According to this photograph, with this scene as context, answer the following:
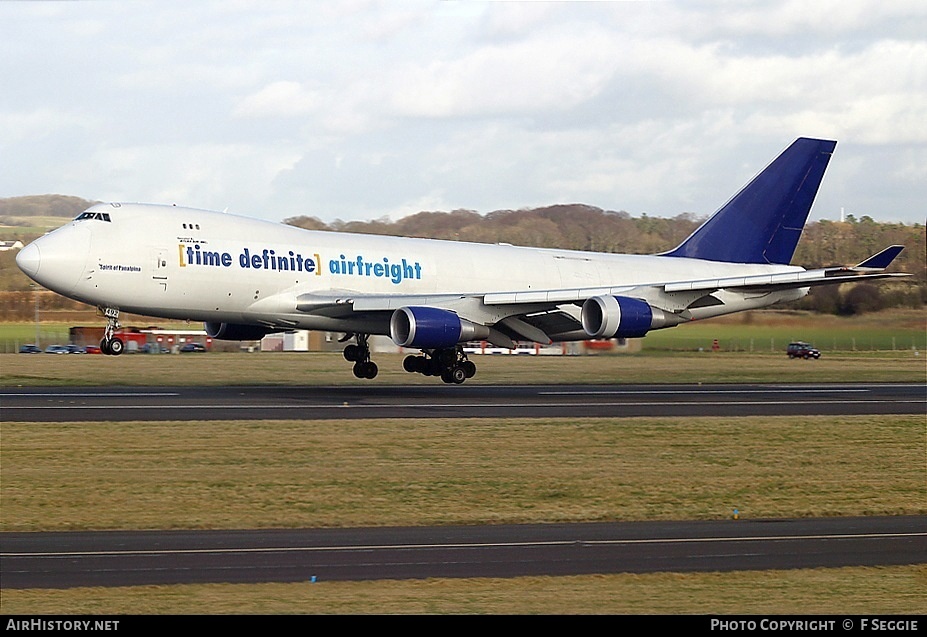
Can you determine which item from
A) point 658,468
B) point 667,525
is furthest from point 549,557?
point 658,468

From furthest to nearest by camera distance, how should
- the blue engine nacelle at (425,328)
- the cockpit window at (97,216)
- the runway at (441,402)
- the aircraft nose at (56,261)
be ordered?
the cockpit window at (97,216) → the blue engine nacelle at (425,328) → the aircraft nose at (56,261) → the runway at (441,402)

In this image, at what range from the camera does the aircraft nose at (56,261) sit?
3138 centimetres

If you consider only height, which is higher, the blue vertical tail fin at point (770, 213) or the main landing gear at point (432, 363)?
the blue vertical tail fin at point (770, 213)

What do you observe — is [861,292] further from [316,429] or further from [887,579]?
[887,579]

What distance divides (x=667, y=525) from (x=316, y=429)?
9.96m

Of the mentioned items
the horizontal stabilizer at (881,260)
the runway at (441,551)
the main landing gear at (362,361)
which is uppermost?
the horizontal stabilizer at (881,260)

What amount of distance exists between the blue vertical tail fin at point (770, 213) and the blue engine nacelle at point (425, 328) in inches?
594

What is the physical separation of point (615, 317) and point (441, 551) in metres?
20.7

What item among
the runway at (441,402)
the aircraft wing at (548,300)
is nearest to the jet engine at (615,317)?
the aircraft wing at (548,300)

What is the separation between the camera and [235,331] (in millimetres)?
36812

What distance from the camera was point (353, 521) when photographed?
49.5ft

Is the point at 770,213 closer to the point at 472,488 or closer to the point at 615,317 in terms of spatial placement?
the point at 615,317

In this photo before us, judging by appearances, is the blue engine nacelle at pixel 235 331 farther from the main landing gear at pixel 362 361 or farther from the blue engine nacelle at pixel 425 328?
the blue engine nacelle at pixel 425 328

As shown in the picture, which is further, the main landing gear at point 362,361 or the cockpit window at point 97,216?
the main landing gear at point 362,361
